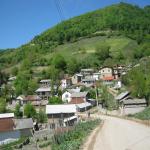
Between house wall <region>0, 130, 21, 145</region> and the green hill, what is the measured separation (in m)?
62.3

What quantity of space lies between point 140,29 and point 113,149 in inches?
5642

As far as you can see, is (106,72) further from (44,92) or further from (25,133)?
(25,133)

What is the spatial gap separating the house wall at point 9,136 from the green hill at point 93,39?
62267 mm

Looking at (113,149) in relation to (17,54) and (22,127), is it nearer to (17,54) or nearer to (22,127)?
(22,127)

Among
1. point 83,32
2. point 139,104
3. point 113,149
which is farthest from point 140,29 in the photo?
point 113,149

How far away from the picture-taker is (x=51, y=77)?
3681 inches

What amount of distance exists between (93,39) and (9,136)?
107342 mm

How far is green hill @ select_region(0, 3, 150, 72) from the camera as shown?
121875 millimetres

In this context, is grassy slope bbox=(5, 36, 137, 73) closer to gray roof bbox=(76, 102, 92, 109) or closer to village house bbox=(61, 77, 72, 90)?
village house bbox=(61, 77, 72, 90)

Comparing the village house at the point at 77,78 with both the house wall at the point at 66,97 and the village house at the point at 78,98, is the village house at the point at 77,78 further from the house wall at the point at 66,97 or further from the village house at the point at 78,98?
the village house at the point at 78,98

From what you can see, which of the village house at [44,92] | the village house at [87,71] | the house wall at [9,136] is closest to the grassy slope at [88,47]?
the village house at [87,71]

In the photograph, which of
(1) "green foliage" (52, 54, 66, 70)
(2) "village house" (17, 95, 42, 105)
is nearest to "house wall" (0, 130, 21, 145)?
(2) "village house" (17, 95, 42, 105)

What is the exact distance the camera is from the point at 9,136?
48125 millimetres

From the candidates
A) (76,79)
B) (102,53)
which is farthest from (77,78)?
(102,53)
